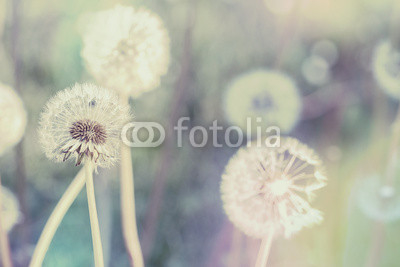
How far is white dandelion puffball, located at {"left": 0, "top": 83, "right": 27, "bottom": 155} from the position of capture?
389 millimetres

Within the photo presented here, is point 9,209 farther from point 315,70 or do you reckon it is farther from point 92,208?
point 315,70

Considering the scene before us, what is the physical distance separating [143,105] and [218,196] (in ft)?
0.51

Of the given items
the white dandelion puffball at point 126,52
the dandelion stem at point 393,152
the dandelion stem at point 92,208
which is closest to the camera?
the dandelion stem at point 92,208

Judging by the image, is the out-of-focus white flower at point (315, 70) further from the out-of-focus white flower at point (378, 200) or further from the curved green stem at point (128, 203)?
the curved green stem at point (128, 203)

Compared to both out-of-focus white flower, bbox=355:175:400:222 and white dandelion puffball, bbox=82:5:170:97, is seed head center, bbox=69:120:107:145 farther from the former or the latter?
out-of-focus white flower, bbox=355:175:400:222

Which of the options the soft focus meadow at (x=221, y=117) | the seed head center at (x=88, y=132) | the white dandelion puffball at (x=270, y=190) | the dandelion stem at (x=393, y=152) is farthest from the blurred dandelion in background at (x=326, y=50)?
the seed head center at (x=88, y=132)

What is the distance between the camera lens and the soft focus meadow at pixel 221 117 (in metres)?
0.47

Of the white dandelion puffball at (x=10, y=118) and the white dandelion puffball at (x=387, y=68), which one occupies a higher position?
the white dandelion puffball at (x=387, y=68)

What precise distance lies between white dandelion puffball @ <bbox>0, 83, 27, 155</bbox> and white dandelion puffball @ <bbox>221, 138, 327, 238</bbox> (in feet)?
0.78

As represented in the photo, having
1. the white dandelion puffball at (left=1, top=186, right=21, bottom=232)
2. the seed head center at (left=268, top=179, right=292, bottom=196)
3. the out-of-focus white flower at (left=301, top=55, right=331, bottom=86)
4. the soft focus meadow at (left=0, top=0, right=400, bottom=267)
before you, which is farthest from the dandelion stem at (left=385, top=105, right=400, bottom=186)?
the white dandelion puffball at (left=1, top=186, right=21, bottom=232)

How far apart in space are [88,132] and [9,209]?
284mm

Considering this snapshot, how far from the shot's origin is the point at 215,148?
1.63 ft

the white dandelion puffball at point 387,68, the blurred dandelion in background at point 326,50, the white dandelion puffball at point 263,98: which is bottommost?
the white dandelion puffball at point 263,98

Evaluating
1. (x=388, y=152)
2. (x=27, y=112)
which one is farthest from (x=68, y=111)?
(x=388, y=152)
